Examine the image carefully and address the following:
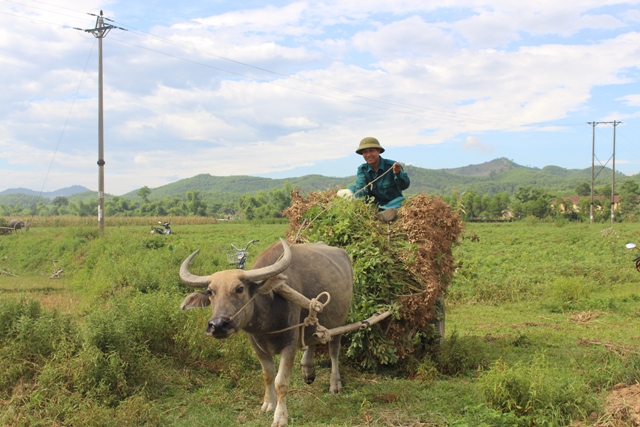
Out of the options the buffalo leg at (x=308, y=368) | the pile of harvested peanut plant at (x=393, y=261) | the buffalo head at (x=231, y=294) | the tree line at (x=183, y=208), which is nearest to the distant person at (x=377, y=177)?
the pile of harvested peanut plant at (x=393, y=261)

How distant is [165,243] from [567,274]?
44.5 ft

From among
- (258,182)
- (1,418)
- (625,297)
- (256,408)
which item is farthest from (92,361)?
(258,182)

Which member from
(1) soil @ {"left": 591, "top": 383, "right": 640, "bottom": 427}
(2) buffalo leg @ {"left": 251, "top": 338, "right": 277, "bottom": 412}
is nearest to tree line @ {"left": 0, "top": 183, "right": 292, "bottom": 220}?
(2) buffalo leg @ {"left": 251, "top": 338, "right": 277, "bottom": 412}

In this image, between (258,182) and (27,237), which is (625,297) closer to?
(27,237)

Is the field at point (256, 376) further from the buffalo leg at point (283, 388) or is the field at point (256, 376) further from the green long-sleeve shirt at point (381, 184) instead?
the green long-sleeve shirt at point (381, 184)

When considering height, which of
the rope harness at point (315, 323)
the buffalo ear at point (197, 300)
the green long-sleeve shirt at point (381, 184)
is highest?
the green long-sleeve shirt at point (381, 184)

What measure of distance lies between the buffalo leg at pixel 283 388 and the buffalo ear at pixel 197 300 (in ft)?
3.04

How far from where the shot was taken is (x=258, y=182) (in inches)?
7392

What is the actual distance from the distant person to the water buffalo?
1.80m

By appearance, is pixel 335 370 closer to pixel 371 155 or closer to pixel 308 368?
pixel 308 368

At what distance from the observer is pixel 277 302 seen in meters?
4.69

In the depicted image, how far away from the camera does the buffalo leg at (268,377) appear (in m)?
4.95

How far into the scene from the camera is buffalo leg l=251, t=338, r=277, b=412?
4945mm

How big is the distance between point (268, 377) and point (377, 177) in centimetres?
365
